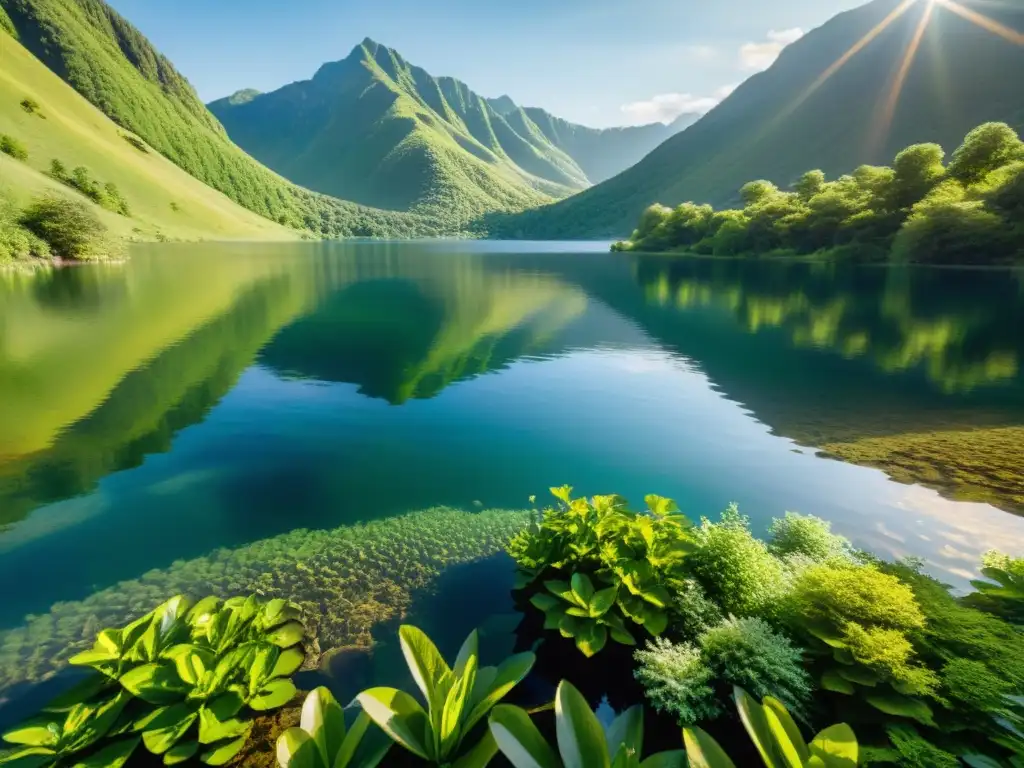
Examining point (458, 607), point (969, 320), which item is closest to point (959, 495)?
point (458, 607)

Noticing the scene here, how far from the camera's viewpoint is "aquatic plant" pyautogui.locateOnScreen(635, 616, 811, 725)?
6.10 m

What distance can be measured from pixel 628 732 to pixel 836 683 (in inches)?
104

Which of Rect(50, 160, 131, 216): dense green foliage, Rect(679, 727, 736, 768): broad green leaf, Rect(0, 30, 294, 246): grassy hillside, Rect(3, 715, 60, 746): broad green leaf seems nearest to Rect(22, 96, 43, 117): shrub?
Rect(0, 30, 294, 246): grassy hillside

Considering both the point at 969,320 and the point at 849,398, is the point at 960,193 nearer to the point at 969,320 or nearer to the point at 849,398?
the point at 969,320

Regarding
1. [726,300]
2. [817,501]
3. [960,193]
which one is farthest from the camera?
[960,193]

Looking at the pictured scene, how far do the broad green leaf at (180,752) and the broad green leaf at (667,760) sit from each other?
4941mm

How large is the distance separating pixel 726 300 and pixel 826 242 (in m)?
75.0

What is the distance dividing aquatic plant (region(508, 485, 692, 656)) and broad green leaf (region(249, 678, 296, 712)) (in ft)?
12.1

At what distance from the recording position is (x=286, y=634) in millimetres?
8070

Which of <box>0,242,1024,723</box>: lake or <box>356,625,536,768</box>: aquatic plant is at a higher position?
<box>356,625,536,768</box>: aquatic plant

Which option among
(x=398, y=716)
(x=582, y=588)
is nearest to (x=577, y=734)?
(x=398, y=716)

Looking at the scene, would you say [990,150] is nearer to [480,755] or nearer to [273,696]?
[480,755]

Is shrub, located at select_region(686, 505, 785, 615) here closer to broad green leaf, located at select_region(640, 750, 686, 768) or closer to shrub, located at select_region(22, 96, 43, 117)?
broad green leaf, located at select_region(640, 750, 686, 768)

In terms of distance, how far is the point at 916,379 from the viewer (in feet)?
81.3
